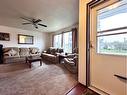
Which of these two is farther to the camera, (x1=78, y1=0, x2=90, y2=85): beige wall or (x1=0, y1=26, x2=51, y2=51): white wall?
(x1=0, y1=26, x2=51, y2=51): white wall

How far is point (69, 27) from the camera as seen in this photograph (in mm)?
6949

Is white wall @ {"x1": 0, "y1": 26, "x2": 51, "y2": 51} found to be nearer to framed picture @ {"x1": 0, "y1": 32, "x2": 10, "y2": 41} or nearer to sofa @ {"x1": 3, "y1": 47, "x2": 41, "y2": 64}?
framed picture @ {"x1": 0, "y1": 32, "x2": 10, "y2": 41}

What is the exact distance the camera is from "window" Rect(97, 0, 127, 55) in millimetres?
1720

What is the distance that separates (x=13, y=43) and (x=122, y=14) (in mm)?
6813

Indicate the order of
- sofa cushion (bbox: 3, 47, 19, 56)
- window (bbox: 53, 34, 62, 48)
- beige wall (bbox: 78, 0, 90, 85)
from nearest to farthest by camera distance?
beige wall (bbox: 78, 0, 90, 85), sofa cushion (bbox: 3, 47, 19, 56), window (bbox: 53, 34, 62, 48)

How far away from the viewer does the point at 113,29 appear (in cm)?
188

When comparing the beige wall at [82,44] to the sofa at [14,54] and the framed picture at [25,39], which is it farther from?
the framed picture at [25,39]

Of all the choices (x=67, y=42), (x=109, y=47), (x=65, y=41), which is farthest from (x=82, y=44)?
(x=65, y=41)

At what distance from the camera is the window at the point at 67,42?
7.07m

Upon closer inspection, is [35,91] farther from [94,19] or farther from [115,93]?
[94,19]

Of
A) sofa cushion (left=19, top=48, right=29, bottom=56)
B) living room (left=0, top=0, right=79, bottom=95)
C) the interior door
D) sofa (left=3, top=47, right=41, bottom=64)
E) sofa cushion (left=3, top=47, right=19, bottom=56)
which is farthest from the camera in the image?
sofa cushion (left=19, top=48, right=29, bottom=56)

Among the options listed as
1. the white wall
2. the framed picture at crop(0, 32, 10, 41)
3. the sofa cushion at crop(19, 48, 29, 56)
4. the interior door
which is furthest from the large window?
the interior door

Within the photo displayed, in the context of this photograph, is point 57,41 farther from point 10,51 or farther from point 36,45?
point 10,51

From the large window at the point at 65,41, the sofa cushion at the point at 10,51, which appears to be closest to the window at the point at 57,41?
the large window at the point at 65,41
